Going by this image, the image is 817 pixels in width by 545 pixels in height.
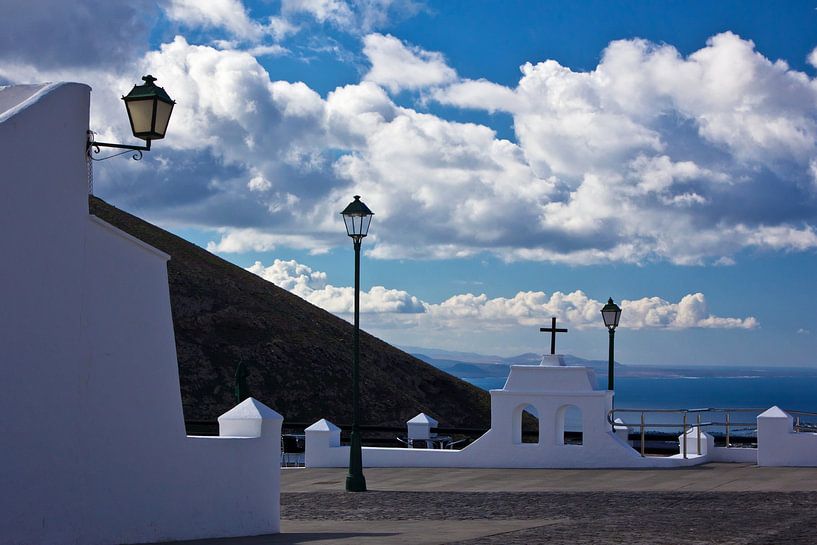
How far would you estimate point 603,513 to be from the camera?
1619cm

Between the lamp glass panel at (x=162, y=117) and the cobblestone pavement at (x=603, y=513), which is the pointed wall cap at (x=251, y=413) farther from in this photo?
the lamp glass panel at (x=162, y=117)

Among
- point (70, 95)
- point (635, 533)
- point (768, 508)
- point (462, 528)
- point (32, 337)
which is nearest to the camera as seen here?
point (32, 337)

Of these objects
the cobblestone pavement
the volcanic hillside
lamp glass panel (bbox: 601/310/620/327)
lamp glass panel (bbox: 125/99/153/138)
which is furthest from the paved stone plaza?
the volcanic hillside

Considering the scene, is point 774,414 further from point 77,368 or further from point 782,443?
point 77,368

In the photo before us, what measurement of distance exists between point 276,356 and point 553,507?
179 feet

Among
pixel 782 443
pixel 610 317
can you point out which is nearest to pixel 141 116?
pixel 782 443

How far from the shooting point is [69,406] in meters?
10.6

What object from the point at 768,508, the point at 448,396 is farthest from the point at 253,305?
the point at 768,508

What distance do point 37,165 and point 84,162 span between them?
84 cm

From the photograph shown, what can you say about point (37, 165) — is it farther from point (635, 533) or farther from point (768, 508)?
point (768, 508)

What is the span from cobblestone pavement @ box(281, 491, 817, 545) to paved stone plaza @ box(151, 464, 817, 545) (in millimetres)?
15

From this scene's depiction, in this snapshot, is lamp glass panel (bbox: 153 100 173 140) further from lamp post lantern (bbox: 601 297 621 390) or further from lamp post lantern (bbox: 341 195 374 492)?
lamp post lantern (bbox: 601 297 621 390)

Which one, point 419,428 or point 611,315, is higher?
point 611,315

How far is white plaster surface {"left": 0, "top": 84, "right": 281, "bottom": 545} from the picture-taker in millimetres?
9906
